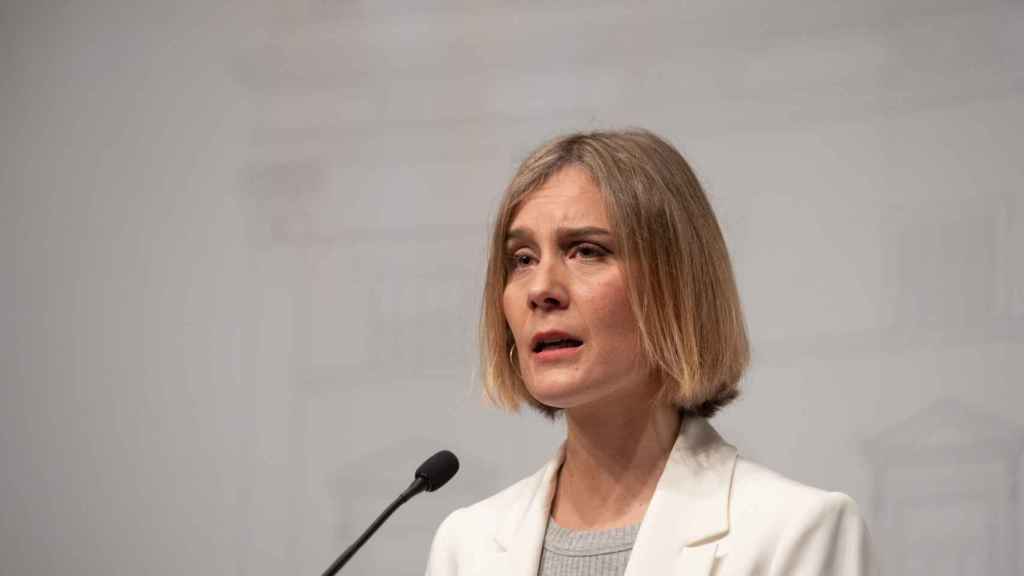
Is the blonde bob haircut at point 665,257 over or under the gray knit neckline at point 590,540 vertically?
over

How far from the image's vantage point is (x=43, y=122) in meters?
3.55

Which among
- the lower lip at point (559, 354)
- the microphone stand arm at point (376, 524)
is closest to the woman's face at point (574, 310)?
the lower lip at point (559, 354)

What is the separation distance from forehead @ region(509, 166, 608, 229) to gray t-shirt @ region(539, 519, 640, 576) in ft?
1.58

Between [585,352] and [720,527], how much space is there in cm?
33

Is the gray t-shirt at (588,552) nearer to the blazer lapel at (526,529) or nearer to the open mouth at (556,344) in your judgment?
the blazer lapel at (526,529)

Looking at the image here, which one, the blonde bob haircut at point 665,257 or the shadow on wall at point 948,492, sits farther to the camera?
the shadow on wall at point 948,492

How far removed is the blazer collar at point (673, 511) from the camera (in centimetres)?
195

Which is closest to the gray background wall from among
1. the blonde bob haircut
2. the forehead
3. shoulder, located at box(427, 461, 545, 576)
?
shoulder, located at box(427, 461, 545, 576)

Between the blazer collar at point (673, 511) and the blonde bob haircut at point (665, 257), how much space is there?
0.27 ft

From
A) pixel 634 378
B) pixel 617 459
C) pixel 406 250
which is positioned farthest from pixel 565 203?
pixel 406 250

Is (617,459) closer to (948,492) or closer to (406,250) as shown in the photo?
(948,492)

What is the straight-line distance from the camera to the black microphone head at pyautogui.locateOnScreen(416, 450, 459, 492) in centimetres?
215

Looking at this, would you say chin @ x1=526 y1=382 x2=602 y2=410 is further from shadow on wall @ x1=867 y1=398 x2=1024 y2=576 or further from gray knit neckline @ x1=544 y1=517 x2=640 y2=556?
shadow on wall @ x1=867 y1=398 x2=1024 y2=576

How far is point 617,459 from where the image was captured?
6.92ft
